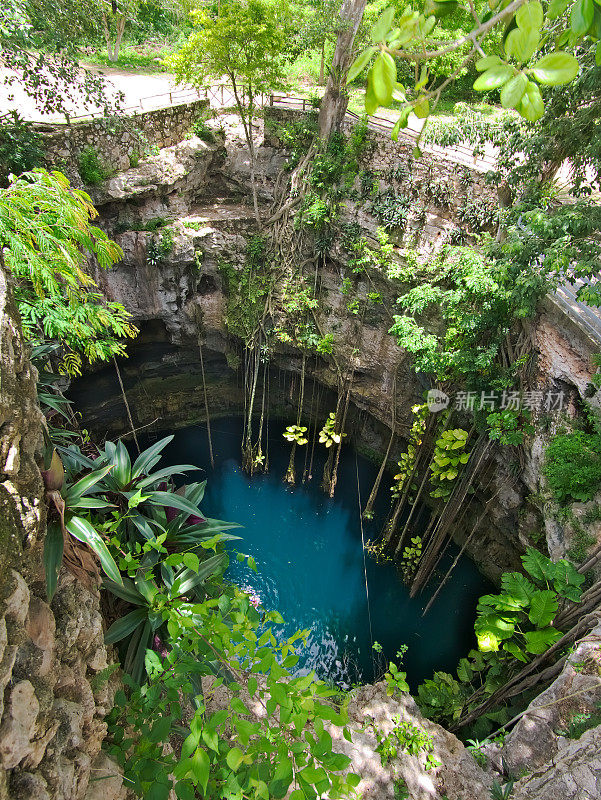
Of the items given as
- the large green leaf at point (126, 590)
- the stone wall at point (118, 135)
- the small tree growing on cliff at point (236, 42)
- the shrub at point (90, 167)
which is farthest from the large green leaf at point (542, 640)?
the stone wall at point (118, 135)

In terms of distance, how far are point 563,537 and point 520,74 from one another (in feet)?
16.7

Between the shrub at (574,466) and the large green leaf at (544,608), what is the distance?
97cm

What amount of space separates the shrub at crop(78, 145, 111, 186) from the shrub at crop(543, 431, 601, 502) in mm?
7234

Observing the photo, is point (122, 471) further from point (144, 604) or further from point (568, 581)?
point (568, 581)

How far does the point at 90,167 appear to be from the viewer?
23.1 feet

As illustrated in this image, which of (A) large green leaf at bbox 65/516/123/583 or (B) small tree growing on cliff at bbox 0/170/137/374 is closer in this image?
(A) large green leaf at bbox 65/516/123/583

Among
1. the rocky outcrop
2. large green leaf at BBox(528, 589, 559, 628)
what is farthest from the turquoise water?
the rocky outcrop

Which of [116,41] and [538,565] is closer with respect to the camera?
[538,565]

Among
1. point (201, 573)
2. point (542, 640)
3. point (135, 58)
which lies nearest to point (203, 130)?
point (135, 58)

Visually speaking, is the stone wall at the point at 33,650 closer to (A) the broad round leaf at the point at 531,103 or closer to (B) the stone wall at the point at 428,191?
(A) the broad round leaf at the point at 531,103

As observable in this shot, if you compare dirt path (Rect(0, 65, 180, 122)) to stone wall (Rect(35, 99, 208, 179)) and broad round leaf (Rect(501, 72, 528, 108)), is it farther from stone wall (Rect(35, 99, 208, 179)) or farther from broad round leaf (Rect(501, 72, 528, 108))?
broad round leaf (Rect(501, 72, 528, 108))

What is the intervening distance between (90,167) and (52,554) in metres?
6.81

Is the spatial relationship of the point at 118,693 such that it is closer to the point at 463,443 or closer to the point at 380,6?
the point at 463,443

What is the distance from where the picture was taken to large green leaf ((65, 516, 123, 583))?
2.37 meters
